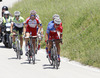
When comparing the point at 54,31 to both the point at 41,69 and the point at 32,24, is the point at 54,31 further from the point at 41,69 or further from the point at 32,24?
the point at 32,24

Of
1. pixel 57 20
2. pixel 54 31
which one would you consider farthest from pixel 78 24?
pixel 57 20

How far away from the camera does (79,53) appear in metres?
17.2

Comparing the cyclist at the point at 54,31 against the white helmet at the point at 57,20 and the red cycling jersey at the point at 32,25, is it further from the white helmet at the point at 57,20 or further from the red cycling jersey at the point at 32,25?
the red cycling jersey at the point at 32,25

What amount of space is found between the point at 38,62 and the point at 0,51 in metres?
4.53

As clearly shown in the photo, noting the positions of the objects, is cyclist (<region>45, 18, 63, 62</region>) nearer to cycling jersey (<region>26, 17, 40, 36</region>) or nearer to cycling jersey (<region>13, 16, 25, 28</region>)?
cycling jersey (<region>26, 17, 40, 36</region>)

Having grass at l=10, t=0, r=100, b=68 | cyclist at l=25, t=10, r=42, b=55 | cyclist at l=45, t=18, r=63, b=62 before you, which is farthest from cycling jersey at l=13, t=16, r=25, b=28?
cyclist at l=45, t=18, r=63, b=62

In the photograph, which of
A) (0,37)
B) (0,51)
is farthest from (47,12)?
(0,51)

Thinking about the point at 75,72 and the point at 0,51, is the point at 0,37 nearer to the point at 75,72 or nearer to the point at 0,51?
the point at 0,51

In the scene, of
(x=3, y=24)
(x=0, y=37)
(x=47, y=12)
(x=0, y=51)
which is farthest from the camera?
(x=47, y=12)

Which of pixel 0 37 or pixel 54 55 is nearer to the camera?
pixel 54 55

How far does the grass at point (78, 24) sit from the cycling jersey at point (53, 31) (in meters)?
1.85

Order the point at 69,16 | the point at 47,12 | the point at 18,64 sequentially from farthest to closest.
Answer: the point at 47,12 < the point at 69,16 < the point at 18,64

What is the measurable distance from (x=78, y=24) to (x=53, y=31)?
943 cm

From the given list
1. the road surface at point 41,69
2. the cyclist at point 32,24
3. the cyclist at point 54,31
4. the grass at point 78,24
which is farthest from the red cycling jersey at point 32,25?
the grass at point 78,24
